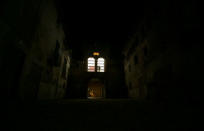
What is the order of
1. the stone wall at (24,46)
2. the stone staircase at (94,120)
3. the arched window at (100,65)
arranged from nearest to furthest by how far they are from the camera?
1. the stone staircase at (94,120)
2. the stone wall at (24,46)
3. the arched window at (100,65)

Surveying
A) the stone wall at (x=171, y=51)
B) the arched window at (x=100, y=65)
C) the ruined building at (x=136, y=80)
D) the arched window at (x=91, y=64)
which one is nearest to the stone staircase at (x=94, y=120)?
the ruined building at (x=136, y=80)

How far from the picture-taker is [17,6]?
14.3 feet

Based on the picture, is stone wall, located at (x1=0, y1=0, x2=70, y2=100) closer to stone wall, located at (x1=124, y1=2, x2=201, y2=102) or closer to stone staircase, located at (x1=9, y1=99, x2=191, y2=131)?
stone staircase, located at (x1=9, y1=99, x2=191, y2=131)

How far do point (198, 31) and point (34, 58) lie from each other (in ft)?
27.5

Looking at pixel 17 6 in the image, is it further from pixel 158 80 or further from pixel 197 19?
pixel 158 80

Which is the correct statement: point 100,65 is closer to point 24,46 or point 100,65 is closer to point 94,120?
point 24,46

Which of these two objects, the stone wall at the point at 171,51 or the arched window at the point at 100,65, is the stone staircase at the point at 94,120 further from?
the arched window at the point at 100,65

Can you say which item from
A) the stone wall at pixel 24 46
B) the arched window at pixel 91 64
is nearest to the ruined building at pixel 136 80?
the stone wall at pixel 24 46

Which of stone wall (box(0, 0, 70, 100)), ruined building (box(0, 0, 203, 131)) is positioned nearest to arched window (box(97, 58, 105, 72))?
ruined building (box(0, 0, 203, 131))

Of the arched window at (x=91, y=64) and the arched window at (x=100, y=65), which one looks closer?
the arched window at (x=91, y=64)

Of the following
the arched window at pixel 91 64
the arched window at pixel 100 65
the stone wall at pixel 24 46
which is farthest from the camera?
the arched window at pixel 100 65

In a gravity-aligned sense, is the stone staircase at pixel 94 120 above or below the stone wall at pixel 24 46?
below

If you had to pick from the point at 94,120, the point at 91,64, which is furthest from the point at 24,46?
the point at 91,64

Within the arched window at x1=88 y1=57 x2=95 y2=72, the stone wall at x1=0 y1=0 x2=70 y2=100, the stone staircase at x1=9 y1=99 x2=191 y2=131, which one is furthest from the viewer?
the arched window at x1=88 y1=57 x2=95 y2=72
